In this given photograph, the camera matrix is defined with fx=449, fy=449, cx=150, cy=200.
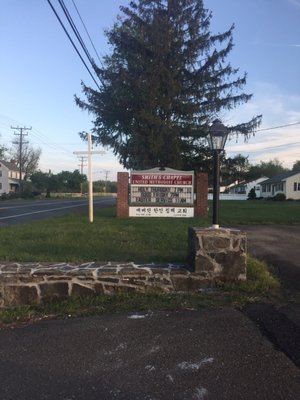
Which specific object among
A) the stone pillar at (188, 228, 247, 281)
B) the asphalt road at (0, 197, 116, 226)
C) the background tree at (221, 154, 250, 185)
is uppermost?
the background tree at (221, 154, 250, 185)

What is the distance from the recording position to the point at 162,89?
1045 inches

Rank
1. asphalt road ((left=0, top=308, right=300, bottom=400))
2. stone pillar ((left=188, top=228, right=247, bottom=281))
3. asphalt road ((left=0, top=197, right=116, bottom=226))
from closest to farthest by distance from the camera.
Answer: asphalt road ((left=0, top=308, right=300, bottom=400)) → stone pillar ((left=188, top=228, right=247, bottom=281)) → asphalt road ((left=0, top=197, right=116, bottom=226))

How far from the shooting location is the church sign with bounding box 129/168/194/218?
19.2 metres

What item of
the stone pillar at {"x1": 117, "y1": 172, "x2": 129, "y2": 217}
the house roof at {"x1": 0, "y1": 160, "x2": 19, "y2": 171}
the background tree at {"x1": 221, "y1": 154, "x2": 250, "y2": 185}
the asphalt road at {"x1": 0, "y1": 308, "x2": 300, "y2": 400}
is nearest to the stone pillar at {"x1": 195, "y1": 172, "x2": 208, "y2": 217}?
the stone pillar at {"x1": 117, "y1": 172, "x2": 129, "y2": 217}

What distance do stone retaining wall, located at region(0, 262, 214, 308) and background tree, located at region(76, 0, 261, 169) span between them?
18.8 metres

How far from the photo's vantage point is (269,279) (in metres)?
7.23

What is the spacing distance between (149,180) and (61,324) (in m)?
14.0

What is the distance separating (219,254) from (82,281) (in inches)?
84.9

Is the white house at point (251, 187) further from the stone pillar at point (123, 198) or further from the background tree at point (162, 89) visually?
the stone pillar at point (123, 198)

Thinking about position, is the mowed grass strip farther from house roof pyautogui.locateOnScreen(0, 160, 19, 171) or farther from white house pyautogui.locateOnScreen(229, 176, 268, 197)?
house roof pyautogui.locateOnScreen(0, 160, 19, 171)

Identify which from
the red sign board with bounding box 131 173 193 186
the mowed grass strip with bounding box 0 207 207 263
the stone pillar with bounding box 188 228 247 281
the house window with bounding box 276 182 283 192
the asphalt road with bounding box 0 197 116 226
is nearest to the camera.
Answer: the stone pillar with bounding box 188 228 247 281

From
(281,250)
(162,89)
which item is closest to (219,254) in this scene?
→ (281,250)

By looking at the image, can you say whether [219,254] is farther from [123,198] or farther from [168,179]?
[123,198]

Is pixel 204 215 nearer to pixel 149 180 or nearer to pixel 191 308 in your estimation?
pixel 149 180
